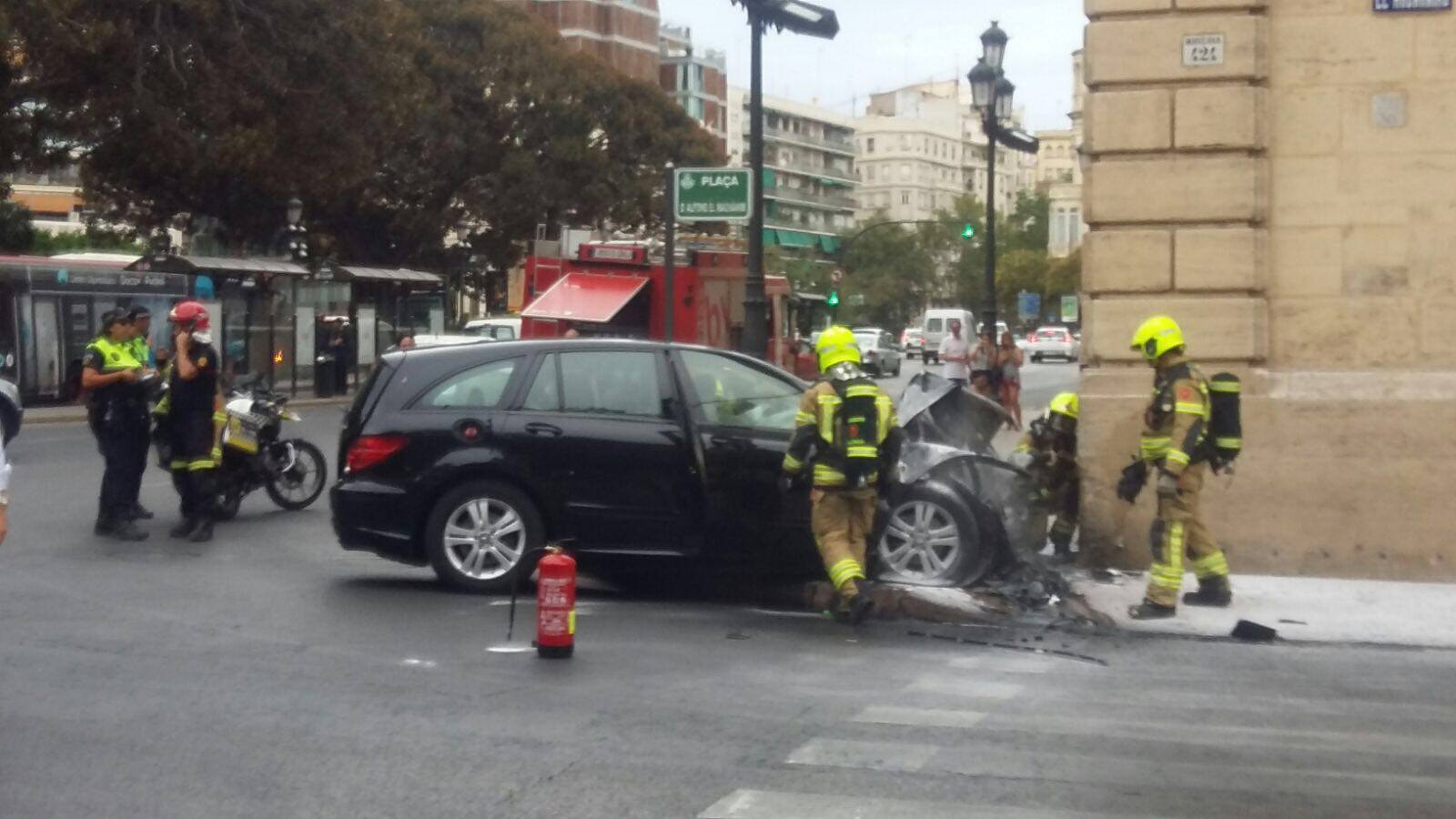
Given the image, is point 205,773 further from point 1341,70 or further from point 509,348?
point 1341,70

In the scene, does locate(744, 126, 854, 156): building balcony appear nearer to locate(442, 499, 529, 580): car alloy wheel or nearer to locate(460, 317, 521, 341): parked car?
locate(460, 317, 521, 341): parked car

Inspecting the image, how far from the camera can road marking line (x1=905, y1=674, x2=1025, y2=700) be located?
340 inches

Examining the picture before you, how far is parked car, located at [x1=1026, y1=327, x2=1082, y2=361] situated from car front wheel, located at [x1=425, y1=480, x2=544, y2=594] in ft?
210

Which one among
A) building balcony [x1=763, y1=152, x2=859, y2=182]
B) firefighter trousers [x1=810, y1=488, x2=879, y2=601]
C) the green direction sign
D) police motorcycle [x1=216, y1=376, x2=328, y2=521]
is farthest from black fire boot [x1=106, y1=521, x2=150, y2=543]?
building balcony [x1=763, y1=152, x2=859, y2=182]

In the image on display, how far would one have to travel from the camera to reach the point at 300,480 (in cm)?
1662

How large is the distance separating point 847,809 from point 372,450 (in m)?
5.88

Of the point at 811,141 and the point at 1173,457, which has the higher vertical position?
the point at 811,141

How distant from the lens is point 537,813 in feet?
20.7

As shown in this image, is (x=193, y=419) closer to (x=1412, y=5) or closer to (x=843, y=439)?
(x=843, y=439)

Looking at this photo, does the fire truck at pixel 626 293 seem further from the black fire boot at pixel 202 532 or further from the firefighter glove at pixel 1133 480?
the firefighter glove at pixel 1133 480

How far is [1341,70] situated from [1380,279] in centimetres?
135

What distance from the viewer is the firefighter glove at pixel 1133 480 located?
37.8 ft

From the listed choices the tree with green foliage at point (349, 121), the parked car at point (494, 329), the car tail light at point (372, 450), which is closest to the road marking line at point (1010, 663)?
the car tail light at point (372, 450)

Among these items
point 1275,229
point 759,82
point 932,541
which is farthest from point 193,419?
point 759,82
